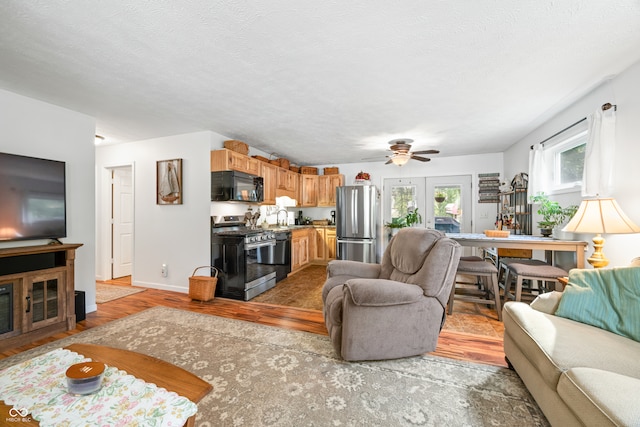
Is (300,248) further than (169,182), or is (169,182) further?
(300,248)

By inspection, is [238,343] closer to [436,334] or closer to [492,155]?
[436,334]

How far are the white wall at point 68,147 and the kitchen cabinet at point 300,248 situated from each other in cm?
294

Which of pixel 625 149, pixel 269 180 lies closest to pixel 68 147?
pixel 269 180

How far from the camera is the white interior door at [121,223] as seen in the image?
461 centimetres

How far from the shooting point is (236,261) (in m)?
3.61

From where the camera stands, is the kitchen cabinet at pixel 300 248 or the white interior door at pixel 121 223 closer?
the white interior door at pixel 121 223

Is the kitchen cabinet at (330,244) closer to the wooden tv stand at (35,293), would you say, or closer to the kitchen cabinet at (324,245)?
the kitchen cabinet at (324,245)

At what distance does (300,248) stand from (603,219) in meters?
4.31

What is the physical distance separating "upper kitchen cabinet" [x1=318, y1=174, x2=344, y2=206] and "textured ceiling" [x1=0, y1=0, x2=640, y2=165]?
2.75 m

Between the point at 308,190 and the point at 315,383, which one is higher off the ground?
the point at 308,190

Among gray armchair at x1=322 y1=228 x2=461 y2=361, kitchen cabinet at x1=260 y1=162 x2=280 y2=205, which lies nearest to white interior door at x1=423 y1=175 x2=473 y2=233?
kitchen cabinet at x1=260 y1=162 x2=280 y2=205

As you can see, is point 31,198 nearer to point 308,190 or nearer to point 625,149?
point 308,190

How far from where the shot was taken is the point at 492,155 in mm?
5242

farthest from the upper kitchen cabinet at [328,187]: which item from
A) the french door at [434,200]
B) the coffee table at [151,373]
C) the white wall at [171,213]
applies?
the coffee table at [151,373]
